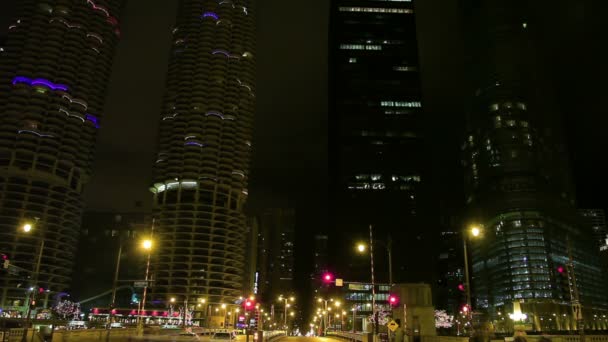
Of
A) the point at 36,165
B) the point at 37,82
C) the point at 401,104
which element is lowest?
the point at 36,165

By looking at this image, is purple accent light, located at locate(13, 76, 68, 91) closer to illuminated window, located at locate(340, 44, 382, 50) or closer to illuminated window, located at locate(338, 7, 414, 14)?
illuminated window, located at locate(340, 44, 382, 50)

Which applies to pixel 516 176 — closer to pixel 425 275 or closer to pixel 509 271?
pixel 509 271

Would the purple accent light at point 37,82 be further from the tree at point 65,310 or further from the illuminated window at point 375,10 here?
the illuminated window at point 375,10

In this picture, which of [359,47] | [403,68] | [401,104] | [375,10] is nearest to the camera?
[401,104]

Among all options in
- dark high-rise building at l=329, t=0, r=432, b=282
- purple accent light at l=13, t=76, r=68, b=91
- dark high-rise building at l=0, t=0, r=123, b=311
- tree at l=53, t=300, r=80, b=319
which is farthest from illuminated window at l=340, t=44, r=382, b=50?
tree at l=53, t=300, r=80, b=319

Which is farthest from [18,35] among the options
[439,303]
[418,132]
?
[439,303]

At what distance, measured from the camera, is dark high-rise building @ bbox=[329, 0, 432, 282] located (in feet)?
569

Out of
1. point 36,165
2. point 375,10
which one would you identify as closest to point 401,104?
point 375,10

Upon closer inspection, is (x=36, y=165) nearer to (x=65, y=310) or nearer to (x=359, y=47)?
(x=65, y=310)

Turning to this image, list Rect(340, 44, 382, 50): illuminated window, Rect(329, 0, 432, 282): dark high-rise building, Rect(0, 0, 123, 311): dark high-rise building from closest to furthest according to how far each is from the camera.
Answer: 1. Rect(0, 0, 123, 311): dark high-rise building
2. Rect(329, 0, 432, 282): dark high-rise building
3. Rect(340, 44, 382, 50): illuminated window

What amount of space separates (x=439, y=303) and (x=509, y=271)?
28.4m

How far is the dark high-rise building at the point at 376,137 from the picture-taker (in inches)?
6826

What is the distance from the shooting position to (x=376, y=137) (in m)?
179

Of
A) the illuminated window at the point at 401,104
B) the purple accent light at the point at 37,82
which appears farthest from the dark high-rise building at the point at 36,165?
the illuminated window at the point at 401,104
